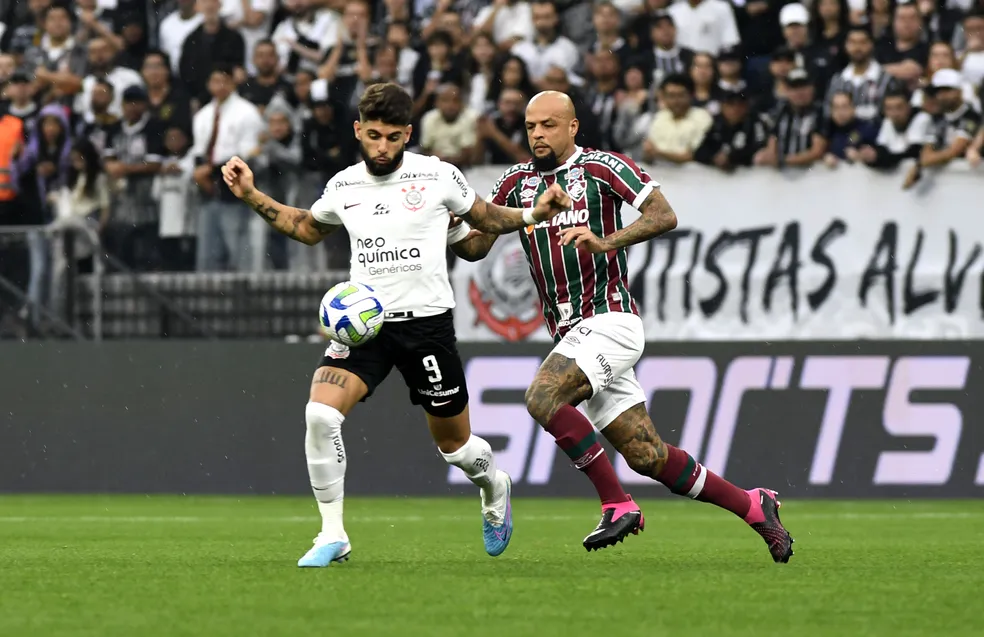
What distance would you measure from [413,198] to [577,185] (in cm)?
100

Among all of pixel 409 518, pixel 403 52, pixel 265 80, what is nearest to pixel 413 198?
pixel 409 518

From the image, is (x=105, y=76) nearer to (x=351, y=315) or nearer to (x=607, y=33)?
(x=607, y=33)

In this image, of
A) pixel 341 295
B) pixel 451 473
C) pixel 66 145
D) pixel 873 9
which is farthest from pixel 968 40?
pixel 341 295

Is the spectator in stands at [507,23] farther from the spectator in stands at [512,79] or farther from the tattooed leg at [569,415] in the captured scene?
the tattooed leg at [569,415]

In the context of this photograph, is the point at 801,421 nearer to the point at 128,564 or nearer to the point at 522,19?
the point at 522,19

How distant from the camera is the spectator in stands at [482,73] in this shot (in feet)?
51.3

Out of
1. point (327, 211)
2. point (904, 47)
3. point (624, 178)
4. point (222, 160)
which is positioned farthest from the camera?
point (222, 160)

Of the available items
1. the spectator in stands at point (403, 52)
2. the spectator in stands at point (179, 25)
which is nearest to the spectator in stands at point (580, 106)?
the spectator in stands at point (403, 52)

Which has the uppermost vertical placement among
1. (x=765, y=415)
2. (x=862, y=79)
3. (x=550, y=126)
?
(x=862, y=79)

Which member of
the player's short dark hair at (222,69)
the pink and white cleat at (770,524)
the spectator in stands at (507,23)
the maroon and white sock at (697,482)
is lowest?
the pink and white cleat at (770,524)

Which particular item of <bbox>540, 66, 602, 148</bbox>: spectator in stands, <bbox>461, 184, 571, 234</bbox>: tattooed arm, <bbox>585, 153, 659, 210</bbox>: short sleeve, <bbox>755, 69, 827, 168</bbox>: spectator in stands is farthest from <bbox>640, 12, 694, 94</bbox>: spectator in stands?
<bbox>461, 184, 571, 234</bbox>: tattooed arm

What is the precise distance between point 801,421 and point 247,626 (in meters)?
9.92

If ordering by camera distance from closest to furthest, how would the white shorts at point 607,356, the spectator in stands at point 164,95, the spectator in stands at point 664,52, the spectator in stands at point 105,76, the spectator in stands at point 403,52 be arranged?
the white shorts at point 607,356 → the spectator in stands at point 664,52 → the spectator in stands at point 403,52 → the spectator in stands at point 164,95 → the spectator in stands at point 105,76

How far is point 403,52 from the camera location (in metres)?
16.3
